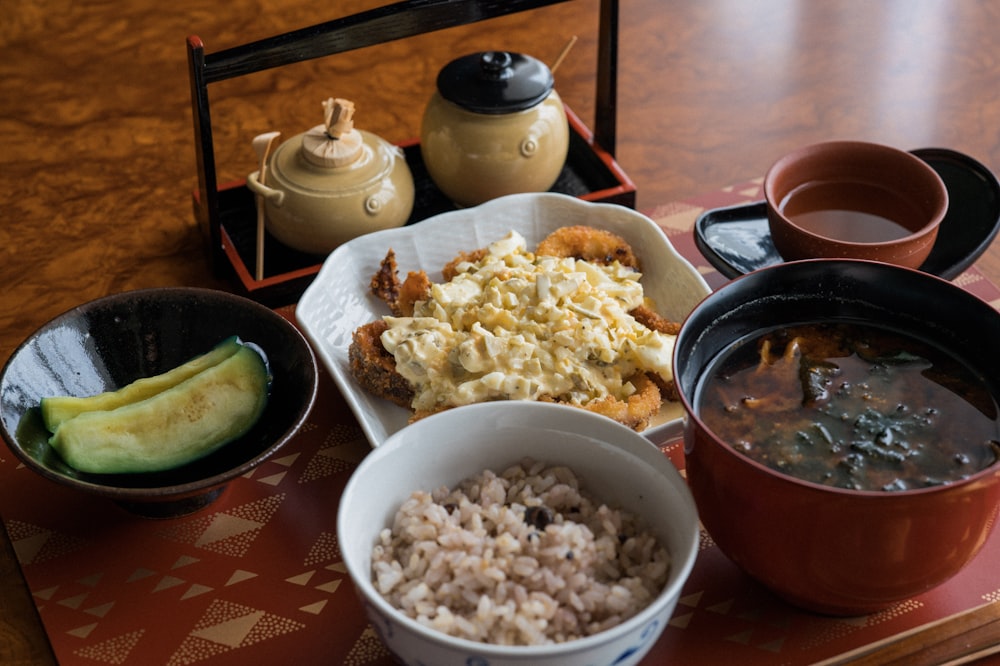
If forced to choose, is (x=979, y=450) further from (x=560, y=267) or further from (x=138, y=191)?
(x=138, y=191)

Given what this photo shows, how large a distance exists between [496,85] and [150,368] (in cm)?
73

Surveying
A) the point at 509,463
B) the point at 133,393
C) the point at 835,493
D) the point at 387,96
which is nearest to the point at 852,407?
the point at 835,493

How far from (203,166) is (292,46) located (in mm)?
243

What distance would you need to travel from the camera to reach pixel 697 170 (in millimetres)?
2184

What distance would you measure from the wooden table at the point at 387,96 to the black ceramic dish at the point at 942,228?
15cm

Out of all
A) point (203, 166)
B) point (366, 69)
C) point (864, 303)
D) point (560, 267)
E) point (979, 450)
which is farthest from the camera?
point (366, 69)

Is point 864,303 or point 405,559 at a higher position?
point 864,303

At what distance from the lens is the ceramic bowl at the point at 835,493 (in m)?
1.11

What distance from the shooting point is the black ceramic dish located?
173 cm

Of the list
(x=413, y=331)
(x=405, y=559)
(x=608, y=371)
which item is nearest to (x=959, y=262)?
(x=608, y=371)

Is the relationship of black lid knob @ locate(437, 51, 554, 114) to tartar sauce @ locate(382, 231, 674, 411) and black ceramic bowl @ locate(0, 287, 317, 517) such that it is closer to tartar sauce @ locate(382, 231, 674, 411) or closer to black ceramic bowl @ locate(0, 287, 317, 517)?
tartar sauce @ locate(382, 231, 674, 411)

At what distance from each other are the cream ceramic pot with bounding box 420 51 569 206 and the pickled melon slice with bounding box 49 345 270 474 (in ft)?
1.92

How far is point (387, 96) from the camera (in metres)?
2.38

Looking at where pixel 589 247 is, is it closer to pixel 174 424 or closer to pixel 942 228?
pixel 942 228
